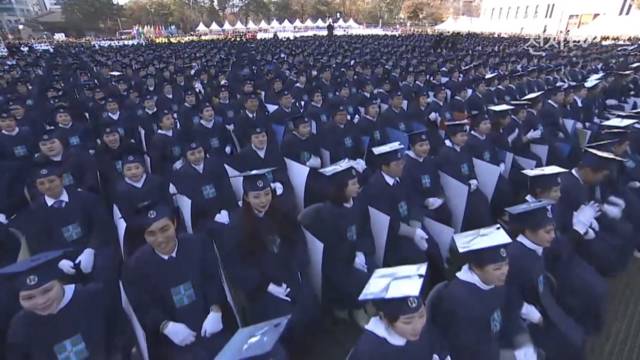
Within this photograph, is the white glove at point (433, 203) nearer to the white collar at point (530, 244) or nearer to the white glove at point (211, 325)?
the white collar at point (530, 244)

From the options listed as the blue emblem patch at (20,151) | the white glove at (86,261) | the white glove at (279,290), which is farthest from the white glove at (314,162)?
the blue emblem patch at (20,151)

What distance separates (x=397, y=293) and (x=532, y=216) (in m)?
1.59

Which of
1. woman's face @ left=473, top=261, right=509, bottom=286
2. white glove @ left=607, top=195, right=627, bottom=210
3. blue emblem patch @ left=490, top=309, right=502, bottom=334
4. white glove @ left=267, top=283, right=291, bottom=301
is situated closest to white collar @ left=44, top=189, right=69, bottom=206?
white glove @ left=267, top=283, right=291, bottom=301

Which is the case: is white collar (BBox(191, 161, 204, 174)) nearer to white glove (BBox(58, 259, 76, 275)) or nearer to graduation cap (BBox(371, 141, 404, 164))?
white glove (BBox(58, 259, 76, 275))

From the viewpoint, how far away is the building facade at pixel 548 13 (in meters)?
37.3

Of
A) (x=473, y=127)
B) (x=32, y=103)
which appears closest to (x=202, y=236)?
(x=473, y=127)

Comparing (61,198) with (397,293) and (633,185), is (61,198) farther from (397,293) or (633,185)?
(633,185)

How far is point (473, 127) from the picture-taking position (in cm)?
599

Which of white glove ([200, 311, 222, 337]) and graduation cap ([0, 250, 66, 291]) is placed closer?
graduation cap ([0, 250, 66, 291])

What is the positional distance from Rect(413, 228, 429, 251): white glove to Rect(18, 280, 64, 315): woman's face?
3.13 meters

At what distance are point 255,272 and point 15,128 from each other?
226 inches

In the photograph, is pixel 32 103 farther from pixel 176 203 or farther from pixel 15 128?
pixel 176 203

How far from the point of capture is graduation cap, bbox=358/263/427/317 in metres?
2.13

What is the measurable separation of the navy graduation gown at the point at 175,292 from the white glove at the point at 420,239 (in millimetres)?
2107
